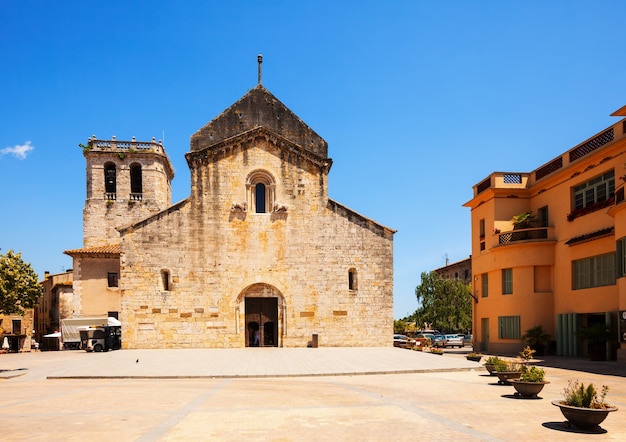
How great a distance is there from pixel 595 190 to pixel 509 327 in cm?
933

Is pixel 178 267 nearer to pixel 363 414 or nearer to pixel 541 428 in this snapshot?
pixel 363 414

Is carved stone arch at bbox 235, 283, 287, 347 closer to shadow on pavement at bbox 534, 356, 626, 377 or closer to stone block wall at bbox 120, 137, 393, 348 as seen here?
stone block wall at bbox 120, 137, 393, 348

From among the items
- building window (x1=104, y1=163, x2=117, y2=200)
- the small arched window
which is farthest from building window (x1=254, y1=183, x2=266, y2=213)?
building window (x1=104, y1=163, x2=117, y2=200)

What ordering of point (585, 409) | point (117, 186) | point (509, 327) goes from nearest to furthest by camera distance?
1. point (585, 409)
2. point (509, 327)
3. point (117, 186)

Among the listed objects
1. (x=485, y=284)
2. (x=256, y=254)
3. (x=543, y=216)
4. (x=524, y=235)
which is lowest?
(x=485, y=284)

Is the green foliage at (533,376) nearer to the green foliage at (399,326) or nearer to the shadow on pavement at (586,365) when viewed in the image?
the shadow on pavement at (586,365)

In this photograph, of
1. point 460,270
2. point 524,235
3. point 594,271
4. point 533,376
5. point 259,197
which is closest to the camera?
point 533,376

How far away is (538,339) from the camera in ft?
97.3

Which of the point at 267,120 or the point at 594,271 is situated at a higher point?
the point at 267,120

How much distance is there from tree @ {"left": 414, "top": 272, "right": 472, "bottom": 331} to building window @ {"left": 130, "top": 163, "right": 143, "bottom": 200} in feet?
108

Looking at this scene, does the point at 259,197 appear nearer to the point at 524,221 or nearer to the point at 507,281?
the point at 507,281

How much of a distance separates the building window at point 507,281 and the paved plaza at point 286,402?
26.5ft

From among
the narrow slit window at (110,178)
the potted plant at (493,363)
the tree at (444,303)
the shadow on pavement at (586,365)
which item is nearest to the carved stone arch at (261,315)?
the shadow on pavement at (586,365)

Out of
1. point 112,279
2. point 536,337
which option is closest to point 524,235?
point 536,337
